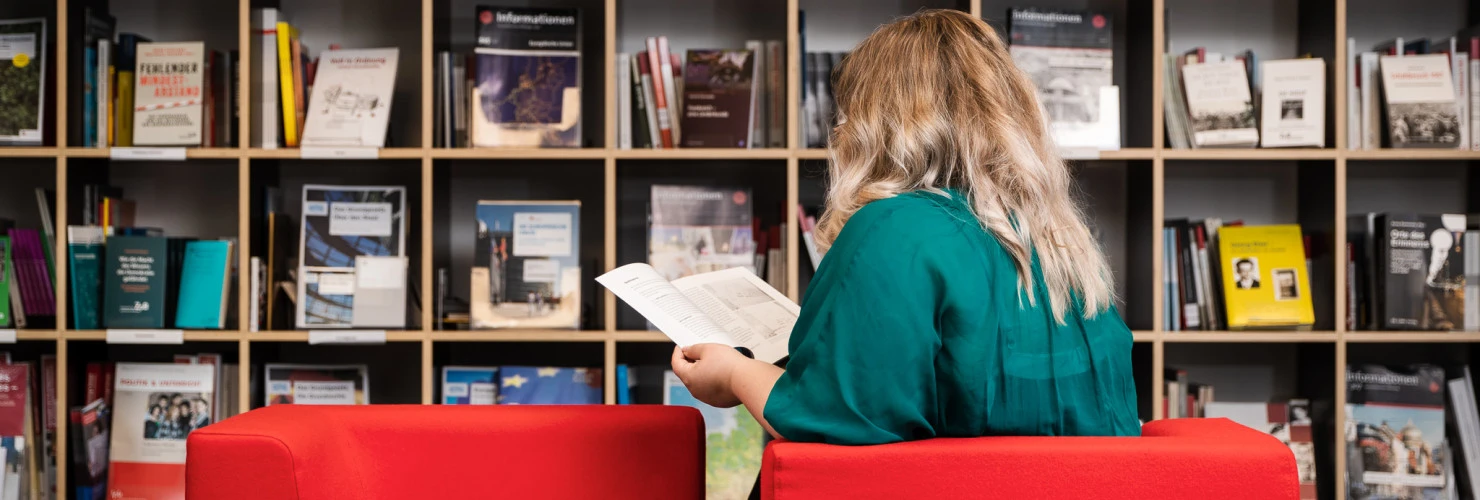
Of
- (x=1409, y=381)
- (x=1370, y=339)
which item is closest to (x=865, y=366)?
(x=1370, y=339)

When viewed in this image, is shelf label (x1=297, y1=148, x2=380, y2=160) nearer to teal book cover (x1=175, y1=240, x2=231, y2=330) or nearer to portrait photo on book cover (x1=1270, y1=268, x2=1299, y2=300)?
teal book cover (x1=175, y1=240, x2=231, y2=330)

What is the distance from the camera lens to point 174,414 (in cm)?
247

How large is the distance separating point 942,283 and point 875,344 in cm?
10

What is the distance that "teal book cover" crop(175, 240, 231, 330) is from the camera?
2.45 meters

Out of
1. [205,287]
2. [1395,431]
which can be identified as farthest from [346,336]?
[1395,431]

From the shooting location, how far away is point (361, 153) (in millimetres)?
2400

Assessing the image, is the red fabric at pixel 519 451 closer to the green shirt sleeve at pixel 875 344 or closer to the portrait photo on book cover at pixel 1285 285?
the green shirt sleeve at pixel 875 344

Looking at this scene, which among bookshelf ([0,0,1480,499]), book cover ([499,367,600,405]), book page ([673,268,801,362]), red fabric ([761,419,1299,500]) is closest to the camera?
red fabric ([761,419,1299,500])

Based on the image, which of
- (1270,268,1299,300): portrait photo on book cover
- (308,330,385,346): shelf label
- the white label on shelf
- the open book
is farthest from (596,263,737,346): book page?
(1270,268,1299,300): portrait photo on book cover

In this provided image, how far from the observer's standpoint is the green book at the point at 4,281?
243 cm

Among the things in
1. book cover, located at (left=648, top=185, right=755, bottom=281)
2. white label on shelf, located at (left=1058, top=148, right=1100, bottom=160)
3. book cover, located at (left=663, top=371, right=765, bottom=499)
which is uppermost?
white label on shelf, located at (left=1058, top=148, right=1100, bottom=160)

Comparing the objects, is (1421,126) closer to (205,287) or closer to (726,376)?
(726,376)

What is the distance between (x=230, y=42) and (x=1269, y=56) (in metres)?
3.01

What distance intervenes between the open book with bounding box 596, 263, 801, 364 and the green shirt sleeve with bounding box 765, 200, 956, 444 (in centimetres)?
28
